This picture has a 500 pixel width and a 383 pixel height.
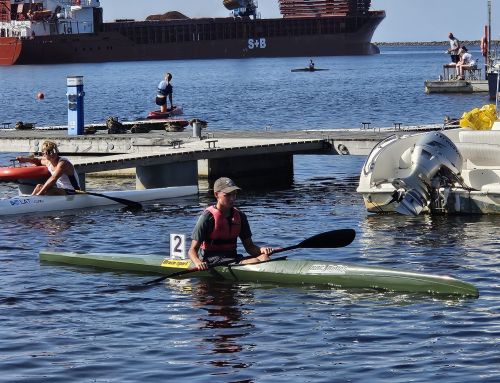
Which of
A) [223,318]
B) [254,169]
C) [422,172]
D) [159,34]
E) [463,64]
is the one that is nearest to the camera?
[223,318]

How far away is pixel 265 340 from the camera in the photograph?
50.6 ft

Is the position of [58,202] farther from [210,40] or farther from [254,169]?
[210,40]

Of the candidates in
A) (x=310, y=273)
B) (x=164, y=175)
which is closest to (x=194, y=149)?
(x=164, y=175)

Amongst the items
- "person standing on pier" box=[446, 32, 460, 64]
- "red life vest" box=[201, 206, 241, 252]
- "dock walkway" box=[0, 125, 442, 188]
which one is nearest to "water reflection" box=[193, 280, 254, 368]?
"red life vest" box=[201, 206, 241, 252]

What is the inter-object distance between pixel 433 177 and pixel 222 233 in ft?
27.5

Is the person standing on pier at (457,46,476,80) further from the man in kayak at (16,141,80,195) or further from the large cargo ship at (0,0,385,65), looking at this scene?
the large cargo ship at (0,0,385,65)

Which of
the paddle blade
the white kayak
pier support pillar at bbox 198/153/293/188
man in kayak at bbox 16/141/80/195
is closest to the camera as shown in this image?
the paddle blade

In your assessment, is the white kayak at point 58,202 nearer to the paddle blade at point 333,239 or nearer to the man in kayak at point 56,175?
the man in kayak at point 56,175

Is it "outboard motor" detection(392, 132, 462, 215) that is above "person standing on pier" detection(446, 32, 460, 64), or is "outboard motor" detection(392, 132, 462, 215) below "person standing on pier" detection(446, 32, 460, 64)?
below

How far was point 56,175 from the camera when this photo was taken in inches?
976

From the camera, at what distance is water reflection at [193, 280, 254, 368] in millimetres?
14969

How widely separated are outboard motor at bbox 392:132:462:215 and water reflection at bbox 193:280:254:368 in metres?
7.13

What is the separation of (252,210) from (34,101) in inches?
2416

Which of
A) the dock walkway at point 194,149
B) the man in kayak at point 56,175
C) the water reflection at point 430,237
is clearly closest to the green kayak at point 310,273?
the water reflection at point 430,237
